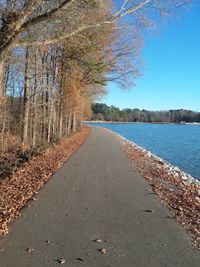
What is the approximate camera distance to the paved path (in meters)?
6.09

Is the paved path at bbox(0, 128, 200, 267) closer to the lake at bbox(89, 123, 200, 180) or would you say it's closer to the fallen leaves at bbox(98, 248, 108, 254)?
the fallen leaves at bbox(98, 248, 108, 254)

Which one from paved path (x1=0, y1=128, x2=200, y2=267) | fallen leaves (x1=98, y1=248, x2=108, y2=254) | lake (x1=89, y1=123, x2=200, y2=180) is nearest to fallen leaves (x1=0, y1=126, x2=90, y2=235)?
paved path (x1=0, y1=128, x2=200, y2=267)

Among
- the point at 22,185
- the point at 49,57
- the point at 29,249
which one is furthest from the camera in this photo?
the point at 49,57

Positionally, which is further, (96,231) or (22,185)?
(22,185)

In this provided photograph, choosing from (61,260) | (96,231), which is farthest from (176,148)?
(61,260)

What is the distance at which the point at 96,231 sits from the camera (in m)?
7.44

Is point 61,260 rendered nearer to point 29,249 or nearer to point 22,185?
point 29,249

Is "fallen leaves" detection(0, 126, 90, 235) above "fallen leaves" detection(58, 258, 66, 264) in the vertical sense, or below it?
below

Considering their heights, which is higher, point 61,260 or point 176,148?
point 61,260

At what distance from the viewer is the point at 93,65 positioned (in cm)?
2597

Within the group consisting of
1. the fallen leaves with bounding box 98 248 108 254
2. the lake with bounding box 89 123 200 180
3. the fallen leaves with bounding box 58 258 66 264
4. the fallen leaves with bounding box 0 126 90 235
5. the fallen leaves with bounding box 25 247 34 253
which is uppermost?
the fallen leaves with bounding box 98 248 108 254

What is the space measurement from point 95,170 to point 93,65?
38.9 feet

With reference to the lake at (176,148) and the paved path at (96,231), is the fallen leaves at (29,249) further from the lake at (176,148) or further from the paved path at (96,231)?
the lake at (176,148)

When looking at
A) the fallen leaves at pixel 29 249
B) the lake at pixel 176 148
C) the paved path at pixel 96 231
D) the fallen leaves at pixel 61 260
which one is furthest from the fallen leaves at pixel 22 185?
the lake at pixel 176 148
